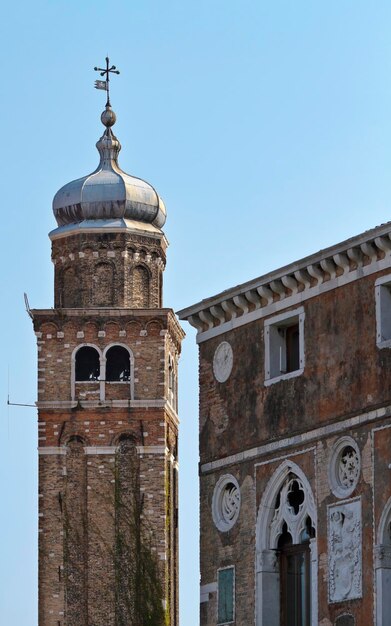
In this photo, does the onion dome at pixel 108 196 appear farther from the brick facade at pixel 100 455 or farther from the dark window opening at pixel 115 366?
the dark window opening at pixel 115 366

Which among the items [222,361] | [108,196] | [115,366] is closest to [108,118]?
[108,196]

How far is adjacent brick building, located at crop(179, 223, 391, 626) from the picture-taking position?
99.8ft

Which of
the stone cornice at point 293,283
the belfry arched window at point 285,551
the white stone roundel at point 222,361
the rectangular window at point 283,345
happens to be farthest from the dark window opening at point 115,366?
the belfry arched window at point 285,551

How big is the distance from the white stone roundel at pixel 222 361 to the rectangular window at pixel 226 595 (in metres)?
2.73

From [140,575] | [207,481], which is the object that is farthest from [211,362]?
[140,575]

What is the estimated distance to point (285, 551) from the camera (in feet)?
106

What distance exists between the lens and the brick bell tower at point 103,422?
5984 centimetres

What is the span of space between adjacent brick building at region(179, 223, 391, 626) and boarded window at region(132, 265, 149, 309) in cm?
2819

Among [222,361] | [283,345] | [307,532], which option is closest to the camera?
[307,532]

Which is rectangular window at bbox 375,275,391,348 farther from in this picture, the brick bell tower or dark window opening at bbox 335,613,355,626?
the brick bell tower

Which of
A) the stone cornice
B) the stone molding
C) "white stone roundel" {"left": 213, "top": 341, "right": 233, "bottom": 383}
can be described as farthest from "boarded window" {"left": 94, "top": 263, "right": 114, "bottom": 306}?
"white stone roundel" {"left": 213, "top": 341, "right": 233, "bottom": 383}

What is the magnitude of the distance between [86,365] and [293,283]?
29369mm

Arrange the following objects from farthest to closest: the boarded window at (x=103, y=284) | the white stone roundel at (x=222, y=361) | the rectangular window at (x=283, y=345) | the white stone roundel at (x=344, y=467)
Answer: the boarded window at (x=103, y=284), the white stone roundel at (x=222, y=361), the rectangular window at (x=283, y=345), the white stone roundel at (x=344, y=467)

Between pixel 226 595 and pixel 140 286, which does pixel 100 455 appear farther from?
pixel 226 595
